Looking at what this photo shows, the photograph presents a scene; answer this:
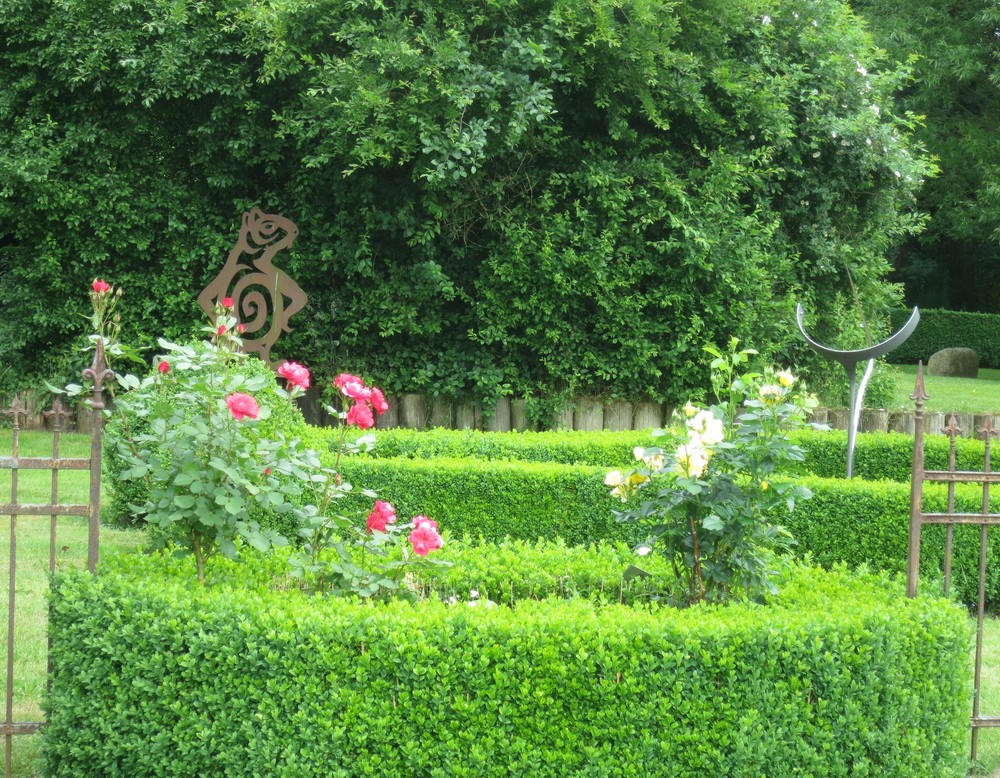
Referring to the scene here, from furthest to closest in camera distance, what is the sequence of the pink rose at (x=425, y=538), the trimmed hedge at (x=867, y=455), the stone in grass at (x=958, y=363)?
the stone in grass at (x=958, y=363) < the trimmed hedge at (x=867, y=455) < the pink rose at (x=425, y=538)

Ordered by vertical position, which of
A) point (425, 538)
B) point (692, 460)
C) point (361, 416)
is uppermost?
point (361, 416)

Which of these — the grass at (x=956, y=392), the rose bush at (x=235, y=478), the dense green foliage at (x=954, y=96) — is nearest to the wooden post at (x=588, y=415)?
the grass at (x=956, y=392)

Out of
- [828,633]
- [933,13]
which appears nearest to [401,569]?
[828,633]

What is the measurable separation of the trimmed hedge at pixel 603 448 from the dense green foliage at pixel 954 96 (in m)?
11.8

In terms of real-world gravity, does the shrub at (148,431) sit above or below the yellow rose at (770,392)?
below

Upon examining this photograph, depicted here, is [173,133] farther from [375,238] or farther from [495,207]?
[495,207]

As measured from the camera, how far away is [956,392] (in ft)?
55.1

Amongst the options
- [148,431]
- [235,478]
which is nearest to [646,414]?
[148,431]

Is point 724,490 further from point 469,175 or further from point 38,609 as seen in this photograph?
point 469,175

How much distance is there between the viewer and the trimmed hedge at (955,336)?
21016 mm

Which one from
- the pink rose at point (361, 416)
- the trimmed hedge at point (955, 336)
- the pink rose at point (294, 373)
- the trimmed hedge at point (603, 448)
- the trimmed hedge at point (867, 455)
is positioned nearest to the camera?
the pink rose at point (361, 416)

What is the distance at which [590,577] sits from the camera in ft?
12.7

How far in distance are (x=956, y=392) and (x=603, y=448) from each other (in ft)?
38.1

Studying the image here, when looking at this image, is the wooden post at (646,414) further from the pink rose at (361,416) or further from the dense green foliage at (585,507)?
the pink rose at (361,416)
